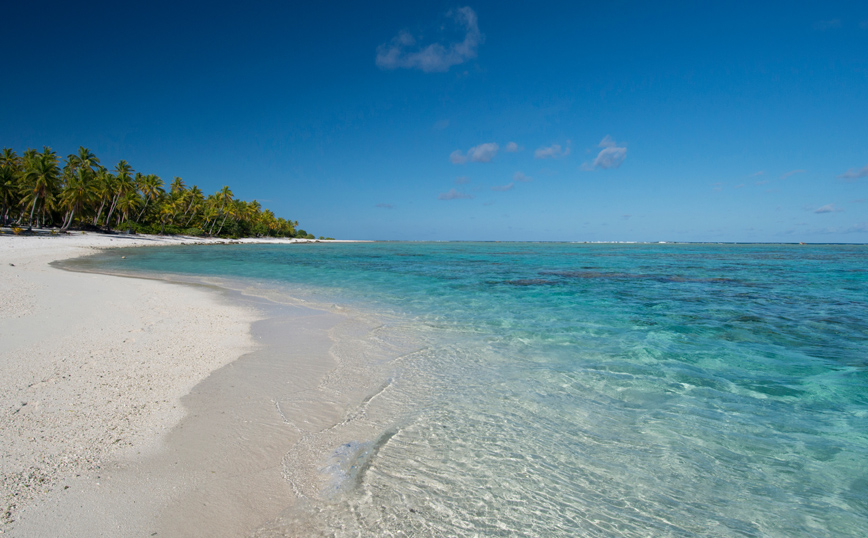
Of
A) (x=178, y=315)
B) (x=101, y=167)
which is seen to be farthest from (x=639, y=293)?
(x=101, y=167)

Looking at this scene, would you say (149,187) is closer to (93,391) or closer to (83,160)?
(83,160)

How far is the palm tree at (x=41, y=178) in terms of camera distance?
4844cm

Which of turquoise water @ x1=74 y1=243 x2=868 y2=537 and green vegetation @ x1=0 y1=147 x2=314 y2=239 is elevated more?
green vegetation @ x1=0 y1=147 x2=314 y2=239

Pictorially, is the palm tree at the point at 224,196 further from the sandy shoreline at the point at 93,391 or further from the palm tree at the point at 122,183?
the sandy shoreline at the point at 93,391

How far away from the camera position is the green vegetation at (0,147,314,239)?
5062 centimetres

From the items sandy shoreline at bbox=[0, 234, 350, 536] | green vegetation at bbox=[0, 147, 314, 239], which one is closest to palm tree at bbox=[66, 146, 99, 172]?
green vegetation at bbox=[0, 147, 314, 239]

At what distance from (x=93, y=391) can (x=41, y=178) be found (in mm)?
62634

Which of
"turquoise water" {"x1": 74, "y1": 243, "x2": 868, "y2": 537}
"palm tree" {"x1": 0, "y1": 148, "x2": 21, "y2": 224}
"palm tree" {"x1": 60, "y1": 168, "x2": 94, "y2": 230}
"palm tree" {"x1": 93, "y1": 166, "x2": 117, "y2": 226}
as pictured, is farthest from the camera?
"palm tree" {"x1": 93, "y1": 166, "x2": 117, "y2": 226}

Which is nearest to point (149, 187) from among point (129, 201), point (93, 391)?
point (129, 201)

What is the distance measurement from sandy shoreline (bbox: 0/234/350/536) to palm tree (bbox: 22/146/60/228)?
2091 inches

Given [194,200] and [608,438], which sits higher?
[194,200]

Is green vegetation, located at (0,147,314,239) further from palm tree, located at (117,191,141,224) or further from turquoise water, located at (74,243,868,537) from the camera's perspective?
turquoise water, located at (74,243,868,537)

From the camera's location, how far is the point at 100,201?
211ft

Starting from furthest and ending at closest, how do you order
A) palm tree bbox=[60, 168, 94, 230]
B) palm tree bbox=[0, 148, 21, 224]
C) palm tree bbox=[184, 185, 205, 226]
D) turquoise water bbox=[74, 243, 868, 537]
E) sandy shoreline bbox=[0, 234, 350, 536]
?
palm tree bbox=[184, 185, 205, 226]
palm tree bbox=[60, 168, 94, 230]
palm tree bbox=[0, 148, 21, 224]
turquoise water bbox=[74, 243, 868, 537]
sandy shoreline bbox=[0, 234, 350, 536]
